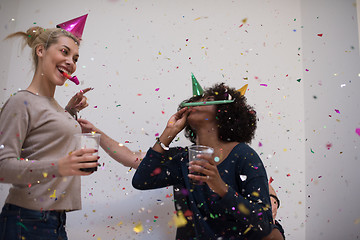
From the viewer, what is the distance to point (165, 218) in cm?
186

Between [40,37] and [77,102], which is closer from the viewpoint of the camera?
[40,37]

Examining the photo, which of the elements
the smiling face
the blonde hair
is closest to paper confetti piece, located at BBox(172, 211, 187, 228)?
the smiling face

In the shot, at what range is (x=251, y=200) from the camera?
4.30ft

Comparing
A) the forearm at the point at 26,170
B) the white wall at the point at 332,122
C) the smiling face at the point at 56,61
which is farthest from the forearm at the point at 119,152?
the white wall at the point at 332,122

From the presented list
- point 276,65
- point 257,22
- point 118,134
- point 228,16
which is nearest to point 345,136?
point 276,65

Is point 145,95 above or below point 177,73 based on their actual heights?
below

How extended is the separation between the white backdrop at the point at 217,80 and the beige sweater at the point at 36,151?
21.9 inches

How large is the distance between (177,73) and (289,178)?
1.04 meters

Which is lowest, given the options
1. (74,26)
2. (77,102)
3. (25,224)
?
(25,224)

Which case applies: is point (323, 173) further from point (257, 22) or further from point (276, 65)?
point (257, 22)

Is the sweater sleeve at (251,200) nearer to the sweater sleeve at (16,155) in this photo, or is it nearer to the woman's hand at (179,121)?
the woman's hand at (179,121)

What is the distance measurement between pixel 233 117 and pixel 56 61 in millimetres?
899

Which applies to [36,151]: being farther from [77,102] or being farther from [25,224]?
[77,102]

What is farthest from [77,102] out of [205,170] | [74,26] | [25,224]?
[205,170]
